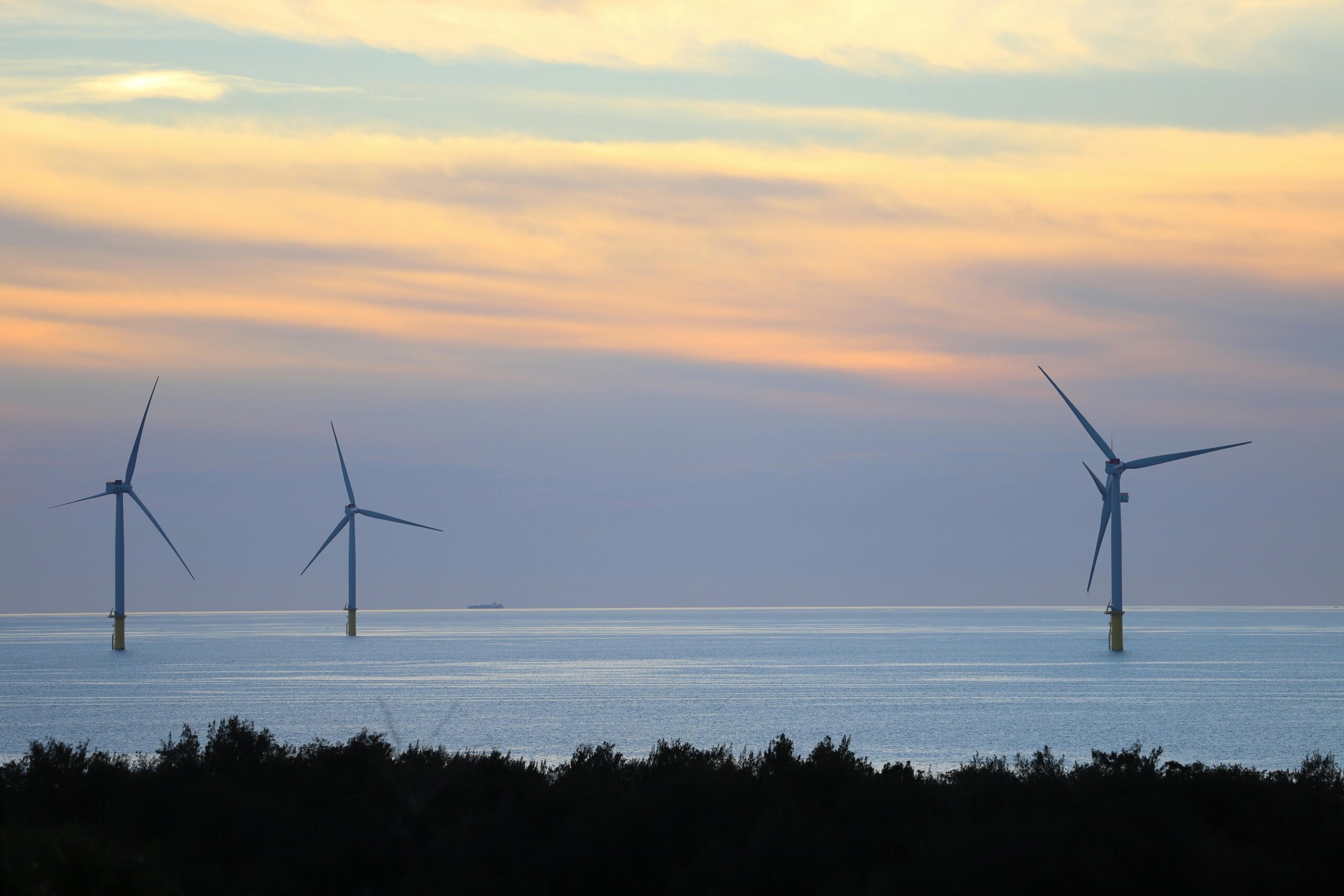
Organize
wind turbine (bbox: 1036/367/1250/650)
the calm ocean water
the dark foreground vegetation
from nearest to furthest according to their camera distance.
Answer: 1. the dark foreground vegetation
2. the calm ocean water
3. wind turbine (bbox: 1036/367/1250/650)

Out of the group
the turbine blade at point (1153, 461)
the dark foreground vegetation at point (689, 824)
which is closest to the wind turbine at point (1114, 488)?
the turbine blade at point (1153, 461)

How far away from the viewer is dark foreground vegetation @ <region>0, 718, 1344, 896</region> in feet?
63.9

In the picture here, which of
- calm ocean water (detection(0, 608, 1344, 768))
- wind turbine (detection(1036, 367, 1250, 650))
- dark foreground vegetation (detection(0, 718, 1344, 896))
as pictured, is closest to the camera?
dark foreground vegetation (detection(0, 718, 1344, 896))

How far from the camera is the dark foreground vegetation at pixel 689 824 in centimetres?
1948

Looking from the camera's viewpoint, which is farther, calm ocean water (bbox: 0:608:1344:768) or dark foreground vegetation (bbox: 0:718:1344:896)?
calm ocean water (bbox: 0:608:1344:768)

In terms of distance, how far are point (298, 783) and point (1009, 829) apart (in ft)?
46.5

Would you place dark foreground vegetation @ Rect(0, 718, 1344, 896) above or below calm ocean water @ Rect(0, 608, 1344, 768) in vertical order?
above

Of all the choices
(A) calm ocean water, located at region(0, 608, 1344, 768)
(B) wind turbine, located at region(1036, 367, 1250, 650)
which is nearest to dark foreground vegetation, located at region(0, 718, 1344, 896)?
(A) calm ocean water, located at region(0, 608, 1344, 768)

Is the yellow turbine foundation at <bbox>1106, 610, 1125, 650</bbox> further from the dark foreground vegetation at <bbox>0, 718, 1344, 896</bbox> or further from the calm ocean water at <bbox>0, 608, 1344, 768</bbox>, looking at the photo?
the dark foreground vegetation at <bbox>0, 718, 1344, 896</bbox>

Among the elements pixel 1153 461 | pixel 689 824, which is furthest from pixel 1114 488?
pixel 689 824

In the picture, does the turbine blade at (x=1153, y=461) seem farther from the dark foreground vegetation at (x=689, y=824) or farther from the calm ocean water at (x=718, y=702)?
the dark foreground vegetation at (x=689, y=824)

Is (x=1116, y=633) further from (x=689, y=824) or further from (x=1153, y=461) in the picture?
(x=689, y=824)

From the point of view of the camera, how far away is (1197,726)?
81.1m

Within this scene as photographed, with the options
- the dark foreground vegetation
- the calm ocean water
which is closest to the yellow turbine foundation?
the calm ocean water
